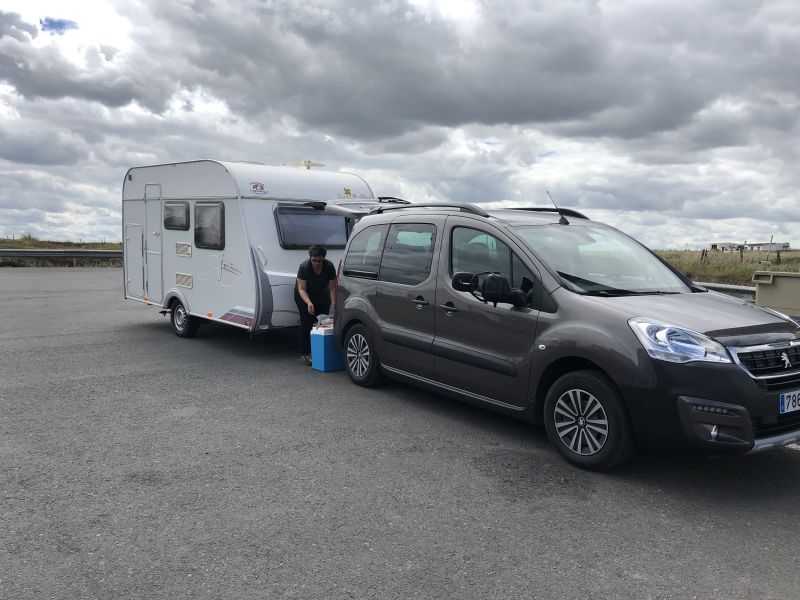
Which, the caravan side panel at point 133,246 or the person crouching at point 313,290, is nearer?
the person crouching at point 313,290

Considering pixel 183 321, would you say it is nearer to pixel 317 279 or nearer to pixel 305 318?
pixel 305 318

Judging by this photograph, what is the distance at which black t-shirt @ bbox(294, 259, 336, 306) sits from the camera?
28.3 ft

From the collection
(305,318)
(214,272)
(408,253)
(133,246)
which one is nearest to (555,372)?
(408,253)

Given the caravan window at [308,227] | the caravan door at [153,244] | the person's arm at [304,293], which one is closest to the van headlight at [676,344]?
the person's arm at [304,293]

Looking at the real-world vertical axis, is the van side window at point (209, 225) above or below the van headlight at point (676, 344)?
above

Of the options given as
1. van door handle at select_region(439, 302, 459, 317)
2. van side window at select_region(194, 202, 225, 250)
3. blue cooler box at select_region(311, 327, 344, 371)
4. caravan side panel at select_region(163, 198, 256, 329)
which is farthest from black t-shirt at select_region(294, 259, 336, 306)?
van door handle at select_region(439, 302, 459, 317)

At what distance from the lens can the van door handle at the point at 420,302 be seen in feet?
20.7

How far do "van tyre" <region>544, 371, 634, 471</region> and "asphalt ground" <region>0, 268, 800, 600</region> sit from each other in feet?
0.51

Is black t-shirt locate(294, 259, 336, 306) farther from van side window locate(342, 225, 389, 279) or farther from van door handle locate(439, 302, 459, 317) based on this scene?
van door handle locate(439, 302, 459, 317)

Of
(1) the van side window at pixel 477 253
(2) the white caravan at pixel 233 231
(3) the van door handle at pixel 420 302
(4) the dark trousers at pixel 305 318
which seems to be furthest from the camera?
(2) the white caravan at pixel 233 231

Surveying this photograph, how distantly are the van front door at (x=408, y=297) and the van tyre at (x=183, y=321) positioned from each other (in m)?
4.65

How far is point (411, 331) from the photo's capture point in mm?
6512

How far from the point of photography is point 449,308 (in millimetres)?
6035

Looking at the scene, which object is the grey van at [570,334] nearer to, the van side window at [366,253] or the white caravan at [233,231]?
the van side window at [366,253]
